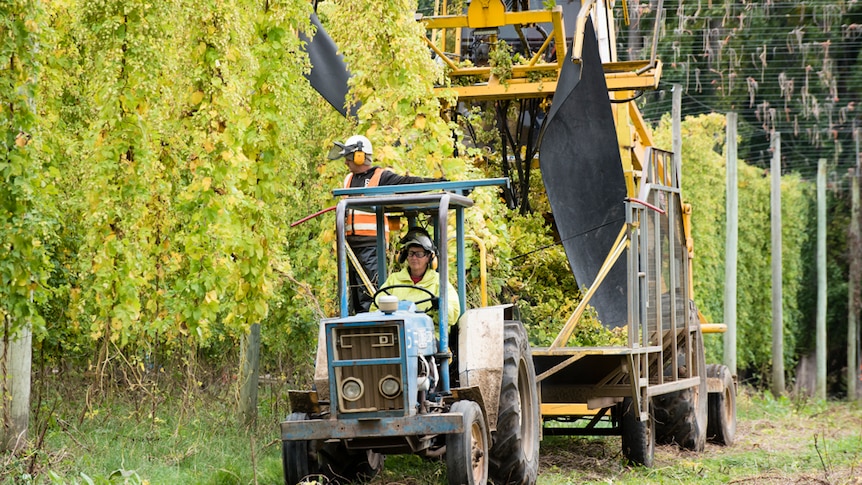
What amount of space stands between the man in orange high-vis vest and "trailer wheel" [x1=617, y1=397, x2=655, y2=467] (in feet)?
9.23

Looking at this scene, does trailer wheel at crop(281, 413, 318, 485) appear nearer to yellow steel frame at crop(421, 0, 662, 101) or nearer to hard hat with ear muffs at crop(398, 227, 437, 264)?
hard hat with ear muffs at crop(398, 227, 437, 264)

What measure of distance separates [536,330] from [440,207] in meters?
4.24

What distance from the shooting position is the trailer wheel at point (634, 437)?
1113 cm

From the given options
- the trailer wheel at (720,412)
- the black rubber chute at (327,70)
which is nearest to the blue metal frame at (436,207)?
the black rubber chute at (327,70)

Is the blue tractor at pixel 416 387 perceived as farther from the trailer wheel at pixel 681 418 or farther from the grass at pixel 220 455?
the trailer wheel at pixel 681 418

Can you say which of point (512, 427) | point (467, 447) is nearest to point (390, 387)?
point (467, 447)

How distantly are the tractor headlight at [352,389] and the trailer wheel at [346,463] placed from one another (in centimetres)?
89

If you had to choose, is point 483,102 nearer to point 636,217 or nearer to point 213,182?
point 636,217

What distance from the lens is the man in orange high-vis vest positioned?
9.66m

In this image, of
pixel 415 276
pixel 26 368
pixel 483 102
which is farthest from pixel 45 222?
pixel 483 102

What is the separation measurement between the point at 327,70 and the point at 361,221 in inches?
125

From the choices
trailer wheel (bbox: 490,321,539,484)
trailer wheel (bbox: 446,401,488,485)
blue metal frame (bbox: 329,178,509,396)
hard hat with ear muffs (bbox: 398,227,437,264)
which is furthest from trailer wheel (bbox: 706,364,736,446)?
trailer wheel (bbox: 446,401,488,485)

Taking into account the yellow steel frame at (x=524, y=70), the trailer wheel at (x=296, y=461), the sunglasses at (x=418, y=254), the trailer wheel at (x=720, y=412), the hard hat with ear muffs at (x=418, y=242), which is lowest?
the trailer wheel at (x=720, y=412)

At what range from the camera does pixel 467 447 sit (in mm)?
7773
